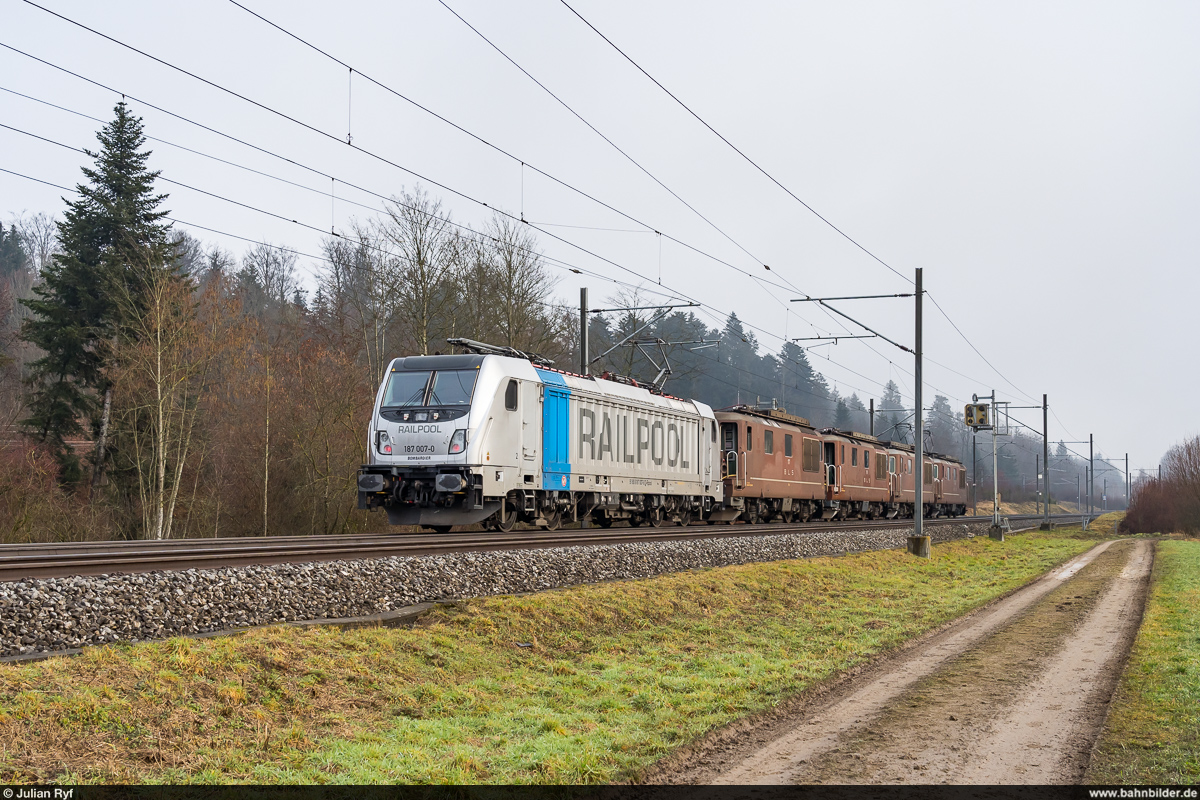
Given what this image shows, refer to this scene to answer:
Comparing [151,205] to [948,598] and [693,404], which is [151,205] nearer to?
[693,404]

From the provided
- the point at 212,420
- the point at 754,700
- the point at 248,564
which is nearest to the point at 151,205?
the point at 212,420

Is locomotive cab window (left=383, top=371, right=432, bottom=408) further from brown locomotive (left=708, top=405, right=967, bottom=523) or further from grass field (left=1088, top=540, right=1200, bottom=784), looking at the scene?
brown locomotive (left=708, top=405, right=967, bottom=523)

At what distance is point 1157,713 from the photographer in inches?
298

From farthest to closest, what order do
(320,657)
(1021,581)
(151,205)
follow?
(151,205) → (1021,581) → (320,657)

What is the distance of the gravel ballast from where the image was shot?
796cm

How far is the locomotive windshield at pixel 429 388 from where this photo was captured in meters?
19.5

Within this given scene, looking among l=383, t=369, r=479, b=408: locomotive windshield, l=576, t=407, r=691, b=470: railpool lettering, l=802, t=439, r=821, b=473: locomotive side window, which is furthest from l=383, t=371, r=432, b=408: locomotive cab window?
l=802, t=439, r=821, b=473: locomotive side window

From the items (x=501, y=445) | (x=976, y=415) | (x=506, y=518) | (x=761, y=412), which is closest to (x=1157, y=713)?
(x=501, y=445)

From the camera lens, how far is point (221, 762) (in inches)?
227

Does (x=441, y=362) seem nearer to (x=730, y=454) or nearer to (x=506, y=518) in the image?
(x=506, y=518)

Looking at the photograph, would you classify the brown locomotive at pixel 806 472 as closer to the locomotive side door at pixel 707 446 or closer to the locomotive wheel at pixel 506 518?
the locomotive side door at pixel 707 446

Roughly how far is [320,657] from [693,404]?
75.5 feet

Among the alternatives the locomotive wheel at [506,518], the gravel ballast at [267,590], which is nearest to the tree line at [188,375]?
the locomotive wheel at [506,518]

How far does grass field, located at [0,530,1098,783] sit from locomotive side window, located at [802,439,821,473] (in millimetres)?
24658
